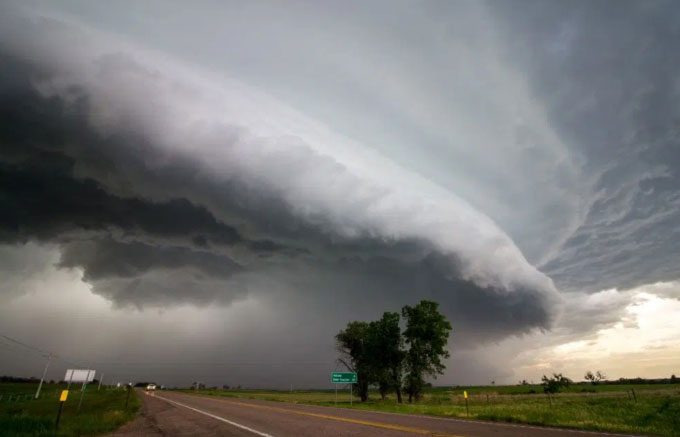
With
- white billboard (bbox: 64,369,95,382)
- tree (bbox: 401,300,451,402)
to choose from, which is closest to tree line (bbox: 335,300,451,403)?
tree (bbox: 401,300,451,402)

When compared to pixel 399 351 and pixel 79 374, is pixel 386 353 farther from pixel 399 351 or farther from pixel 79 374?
pixel 79 374

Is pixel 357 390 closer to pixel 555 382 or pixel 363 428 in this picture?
pixel 555 382

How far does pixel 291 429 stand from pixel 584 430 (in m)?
12.2

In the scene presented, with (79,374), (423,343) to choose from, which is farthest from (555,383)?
(79,374)

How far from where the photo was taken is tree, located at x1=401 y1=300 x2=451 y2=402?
58.1 meters

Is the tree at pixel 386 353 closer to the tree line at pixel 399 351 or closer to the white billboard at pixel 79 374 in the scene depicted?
the tree line at pixel 399 351

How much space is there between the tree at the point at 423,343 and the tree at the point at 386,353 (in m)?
2.78

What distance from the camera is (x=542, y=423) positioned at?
18.5 metres

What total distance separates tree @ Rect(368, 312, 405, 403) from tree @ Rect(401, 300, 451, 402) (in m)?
2.78

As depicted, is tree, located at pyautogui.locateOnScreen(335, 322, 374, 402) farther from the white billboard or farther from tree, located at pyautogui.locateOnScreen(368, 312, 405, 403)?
the white billboard

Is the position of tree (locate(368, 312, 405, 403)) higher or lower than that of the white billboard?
higher

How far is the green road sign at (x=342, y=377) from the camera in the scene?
5419 centimetres

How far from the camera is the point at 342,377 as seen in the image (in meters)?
54.7

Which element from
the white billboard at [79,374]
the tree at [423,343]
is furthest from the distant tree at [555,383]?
the white billboard at [79,374]
